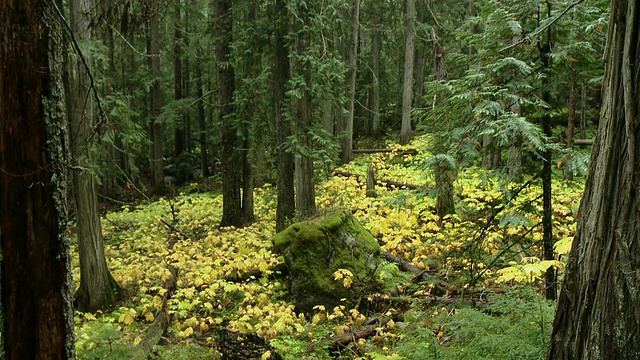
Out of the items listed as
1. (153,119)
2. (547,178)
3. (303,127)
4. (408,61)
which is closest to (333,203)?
(303,127)

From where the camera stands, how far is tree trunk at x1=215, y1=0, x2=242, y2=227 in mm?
10586

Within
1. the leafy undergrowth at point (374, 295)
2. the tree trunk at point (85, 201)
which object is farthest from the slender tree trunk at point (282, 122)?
the tree trunk at point (85, 201)

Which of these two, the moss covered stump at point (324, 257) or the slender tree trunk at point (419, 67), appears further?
the slender tree trunk at point (419, 67)

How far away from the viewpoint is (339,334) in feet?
18.2

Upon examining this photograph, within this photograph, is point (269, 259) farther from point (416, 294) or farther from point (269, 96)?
point (269, 96)

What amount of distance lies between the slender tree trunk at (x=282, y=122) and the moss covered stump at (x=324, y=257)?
2.65m

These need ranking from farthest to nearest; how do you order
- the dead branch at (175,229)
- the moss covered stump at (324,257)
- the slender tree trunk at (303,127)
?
the dead branch at (175,229)
the slender tree trunk at (303,127)
the moss covered stump at (324,257)

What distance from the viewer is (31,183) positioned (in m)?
2.79

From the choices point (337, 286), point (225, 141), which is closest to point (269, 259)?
point (337, 286)

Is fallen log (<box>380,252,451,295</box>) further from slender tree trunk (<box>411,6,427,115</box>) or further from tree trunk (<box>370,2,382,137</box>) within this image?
slender tree trunk (<box>411,6,427,115</box>)

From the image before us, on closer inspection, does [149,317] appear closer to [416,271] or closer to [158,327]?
[158,327]

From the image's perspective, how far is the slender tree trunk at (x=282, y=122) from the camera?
9.25 metres

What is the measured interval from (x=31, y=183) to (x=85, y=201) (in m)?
4.36

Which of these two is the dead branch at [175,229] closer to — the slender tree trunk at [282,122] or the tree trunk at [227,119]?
the tree trunk at [227,119]
